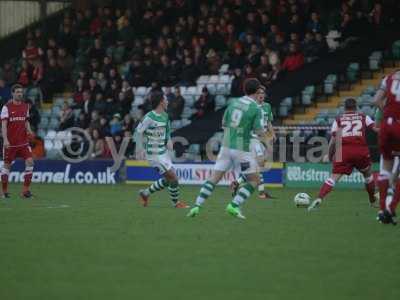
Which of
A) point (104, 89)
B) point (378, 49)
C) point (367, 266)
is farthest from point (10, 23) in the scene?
point (367, 266)

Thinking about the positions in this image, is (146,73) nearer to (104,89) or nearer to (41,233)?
(104,89)

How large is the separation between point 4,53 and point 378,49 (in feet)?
47.9

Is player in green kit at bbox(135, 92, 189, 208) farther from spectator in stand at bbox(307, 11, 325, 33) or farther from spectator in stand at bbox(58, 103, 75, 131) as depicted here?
spectator in stand at bbox(58, 103, 75, 131)

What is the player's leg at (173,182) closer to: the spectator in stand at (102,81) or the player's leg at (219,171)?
the player's leg at (219,171)

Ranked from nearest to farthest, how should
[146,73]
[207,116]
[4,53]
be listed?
[207,116], [146,73], [4,53]

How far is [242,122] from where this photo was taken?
14898 mm

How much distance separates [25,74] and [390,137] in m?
21.3

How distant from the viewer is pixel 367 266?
9.84m

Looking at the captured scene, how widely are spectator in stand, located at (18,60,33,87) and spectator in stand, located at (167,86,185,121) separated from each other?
6.81 meters

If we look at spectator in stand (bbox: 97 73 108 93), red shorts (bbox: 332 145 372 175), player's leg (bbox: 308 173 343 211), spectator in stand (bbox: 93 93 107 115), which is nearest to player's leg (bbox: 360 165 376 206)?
red shorts (bbox: 332 145 372 175)

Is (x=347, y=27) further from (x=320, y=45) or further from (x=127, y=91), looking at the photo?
(x=127, y=91)

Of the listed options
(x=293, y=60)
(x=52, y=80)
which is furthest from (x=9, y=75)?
(x=293, y=60)

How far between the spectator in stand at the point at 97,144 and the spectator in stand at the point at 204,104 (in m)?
2.71

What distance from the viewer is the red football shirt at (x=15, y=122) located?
68.0ft
